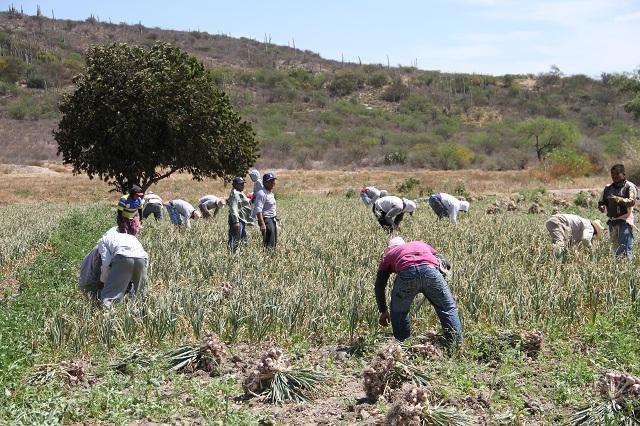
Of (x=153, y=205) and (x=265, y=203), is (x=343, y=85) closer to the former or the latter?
(x=153, y=205)

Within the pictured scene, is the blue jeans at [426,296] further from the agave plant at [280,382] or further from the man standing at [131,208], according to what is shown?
the man standing at [131,208]

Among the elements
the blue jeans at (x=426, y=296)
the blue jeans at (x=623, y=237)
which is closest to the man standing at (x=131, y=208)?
the blue jeans at (x=426, y=296)

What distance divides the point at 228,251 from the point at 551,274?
5.20 meters

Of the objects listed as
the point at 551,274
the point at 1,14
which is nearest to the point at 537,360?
the point at 551,274

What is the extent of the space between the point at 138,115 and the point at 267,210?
39.5ft

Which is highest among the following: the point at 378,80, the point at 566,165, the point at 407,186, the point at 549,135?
the point at 378,80

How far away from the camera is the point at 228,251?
38.5ft

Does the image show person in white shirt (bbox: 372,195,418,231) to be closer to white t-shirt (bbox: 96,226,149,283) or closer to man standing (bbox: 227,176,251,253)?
man standing (bbox: 227,176,251,253)

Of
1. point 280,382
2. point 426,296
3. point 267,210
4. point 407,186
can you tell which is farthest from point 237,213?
point 407,186

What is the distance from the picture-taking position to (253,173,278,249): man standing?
1131cm

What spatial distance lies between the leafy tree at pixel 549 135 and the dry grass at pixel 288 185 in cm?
1965

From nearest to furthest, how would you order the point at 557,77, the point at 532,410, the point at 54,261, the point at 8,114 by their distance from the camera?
the point at 532,410
the point at 54,261
the point at 8,114
the point at 557,77

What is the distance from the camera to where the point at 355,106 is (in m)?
80.3

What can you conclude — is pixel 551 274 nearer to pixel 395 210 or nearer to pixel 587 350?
pixel 587 350
